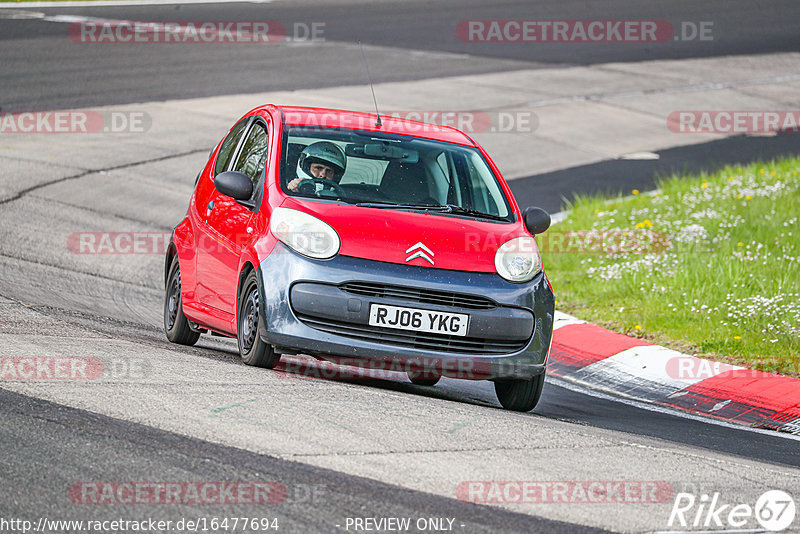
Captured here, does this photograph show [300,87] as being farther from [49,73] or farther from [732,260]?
[732,260]

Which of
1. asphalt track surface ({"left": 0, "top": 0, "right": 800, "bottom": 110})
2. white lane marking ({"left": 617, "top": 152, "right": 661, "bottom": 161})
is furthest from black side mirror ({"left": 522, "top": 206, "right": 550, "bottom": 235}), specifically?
asphalt track surface ({"left": 0, "top": 0, "right": 800, "bottom": 110})

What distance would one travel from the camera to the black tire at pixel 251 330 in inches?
278

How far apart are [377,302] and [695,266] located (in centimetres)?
526

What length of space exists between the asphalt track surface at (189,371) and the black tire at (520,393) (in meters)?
0.12

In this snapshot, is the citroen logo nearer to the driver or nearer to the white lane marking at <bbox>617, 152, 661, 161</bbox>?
the driver

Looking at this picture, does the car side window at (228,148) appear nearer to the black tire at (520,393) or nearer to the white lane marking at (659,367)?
the black tire at (520,393)

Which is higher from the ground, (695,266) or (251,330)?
(251,330)

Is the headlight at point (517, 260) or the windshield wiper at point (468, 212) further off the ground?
the windshield wiper at point (468, 212)

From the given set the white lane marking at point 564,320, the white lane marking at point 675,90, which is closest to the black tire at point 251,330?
the white lane marking at point 564,320

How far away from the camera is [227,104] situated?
64.1 ft

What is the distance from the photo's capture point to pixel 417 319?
22.3 ft

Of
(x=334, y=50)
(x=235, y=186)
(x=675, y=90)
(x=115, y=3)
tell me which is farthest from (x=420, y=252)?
(x=115, y=3)

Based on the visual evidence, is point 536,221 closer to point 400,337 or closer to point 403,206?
point 403,206

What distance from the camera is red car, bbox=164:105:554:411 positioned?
22.2 ft
